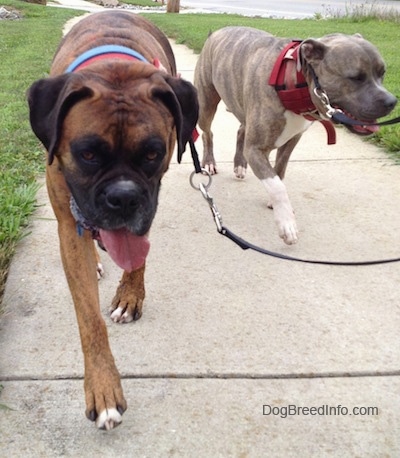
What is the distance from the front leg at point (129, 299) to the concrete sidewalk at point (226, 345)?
0.21 feet

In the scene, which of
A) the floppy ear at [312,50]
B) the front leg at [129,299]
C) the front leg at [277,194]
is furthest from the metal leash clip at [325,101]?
the front leg at [129,299]

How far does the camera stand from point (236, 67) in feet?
15.9

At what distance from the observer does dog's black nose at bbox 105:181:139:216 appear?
2.45m

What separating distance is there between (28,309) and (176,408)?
1143 millimetres

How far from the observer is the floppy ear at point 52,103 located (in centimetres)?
251

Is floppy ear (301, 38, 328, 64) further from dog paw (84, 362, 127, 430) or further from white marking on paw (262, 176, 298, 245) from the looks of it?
dog paw (84, 362, 127, 430)

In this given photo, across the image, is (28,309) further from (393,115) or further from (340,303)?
(393,115)

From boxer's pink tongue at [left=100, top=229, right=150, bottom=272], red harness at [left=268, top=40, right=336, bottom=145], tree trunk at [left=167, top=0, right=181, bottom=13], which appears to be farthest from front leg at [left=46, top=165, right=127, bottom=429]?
tree trunk at [left=167, top=0, right=181, bottom=13]

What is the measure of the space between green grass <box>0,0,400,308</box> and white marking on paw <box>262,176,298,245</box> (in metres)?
1.71

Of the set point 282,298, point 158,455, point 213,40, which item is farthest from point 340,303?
point 213,40

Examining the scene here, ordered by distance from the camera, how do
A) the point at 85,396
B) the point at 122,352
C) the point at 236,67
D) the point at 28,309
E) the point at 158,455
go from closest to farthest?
the point at 158,455 < the point at 85,396 < the point at 122,352 < the point at 28,309 < the point at 236,67

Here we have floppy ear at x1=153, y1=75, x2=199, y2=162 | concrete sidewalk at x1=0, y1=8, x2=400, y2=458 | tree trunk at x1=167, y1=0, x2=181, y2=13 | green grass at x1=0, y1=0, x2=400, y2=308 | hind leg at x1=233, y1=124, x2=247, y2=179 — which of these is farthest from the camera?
tree trunk at x1=167, y1=0, x2=181, y2=13

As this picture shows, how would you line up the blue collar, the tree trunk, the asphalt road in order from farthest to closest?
the asphalt road < the tree trunk < the blue collar

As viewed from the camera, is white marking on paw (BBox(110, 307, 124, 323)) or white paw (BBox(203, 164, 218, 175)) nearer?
white marking on paw (BBox(110, 307, 124, 323))
